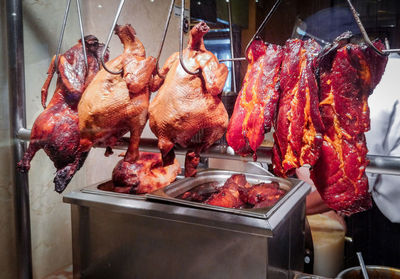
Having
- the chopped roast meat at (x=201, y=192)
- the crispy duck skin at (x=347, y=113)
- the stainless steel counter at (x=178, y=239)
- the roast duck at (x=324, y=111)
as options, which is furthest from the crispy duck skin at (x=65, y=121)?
the crispy duck skin at (x=347, y=113)

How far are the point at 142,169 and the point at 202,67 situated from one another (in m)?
0.89

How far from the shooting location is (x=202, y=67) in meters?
1.23

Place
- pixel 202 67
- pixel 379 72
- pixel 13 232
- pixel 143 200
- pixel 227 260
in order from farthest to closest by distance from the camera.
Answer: pixel 13 232 < pixel 143 200 < pixel 227 260 < pixel 202 67 < pixel 379 72

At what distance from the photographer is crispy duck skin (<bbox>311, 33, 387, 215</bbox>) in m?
0.96

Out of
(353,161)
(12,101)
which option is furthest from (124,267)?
(353,161)

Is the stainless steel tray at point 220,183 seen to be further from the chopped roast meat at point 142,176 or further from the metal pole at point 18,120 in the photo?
the metal pole at point 18,120

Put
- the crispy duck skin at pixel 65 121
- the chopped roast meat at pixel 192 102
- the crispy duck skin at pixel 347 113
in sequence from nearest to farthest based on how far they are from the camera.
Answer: the crispy duck skin at pixel 347 113 < the chopped roast meat at pixel 192 102 < the crispy duck skin at pixel 65 121

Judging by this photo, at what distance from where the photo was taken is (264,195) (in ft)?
5.42

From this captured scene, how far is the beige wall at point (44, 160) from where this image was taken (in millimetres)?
1862

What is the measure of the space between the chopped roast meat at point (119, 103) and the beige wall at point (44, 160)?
29.5 inches

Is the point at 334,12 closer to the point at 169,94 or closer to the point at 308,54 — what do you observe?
the point at 308,54

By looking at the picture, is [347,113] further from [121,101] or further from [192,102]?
[121,101]

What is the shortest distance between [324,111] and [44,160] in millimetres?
1716

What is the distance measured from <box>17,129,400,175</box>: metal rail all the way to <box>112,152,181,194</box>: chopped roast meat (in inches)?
12.8
